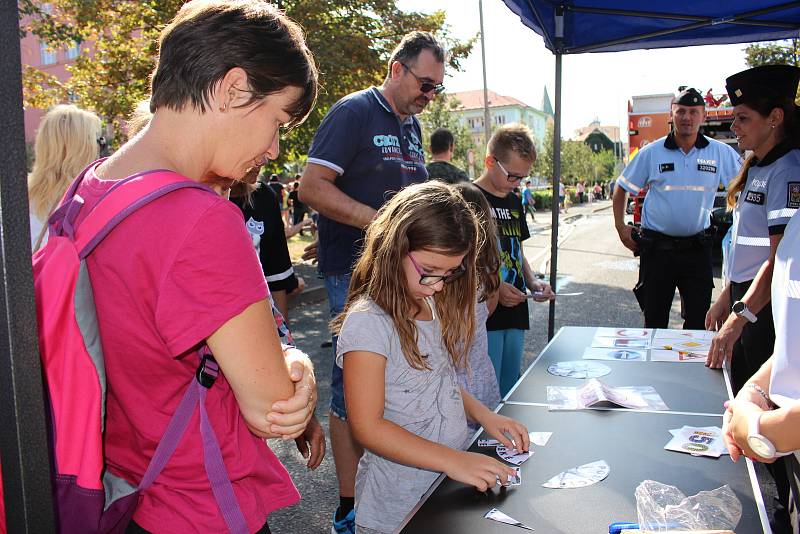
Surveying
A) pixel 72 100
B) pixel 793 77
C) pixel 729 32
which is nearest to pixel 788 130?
pixel 793 77

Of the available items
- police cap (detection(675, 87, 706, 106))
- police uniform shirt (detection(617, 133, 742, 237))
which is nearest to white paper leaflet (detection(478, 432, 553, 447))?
police uniform shirt (detection(617, 133, 742, 237))

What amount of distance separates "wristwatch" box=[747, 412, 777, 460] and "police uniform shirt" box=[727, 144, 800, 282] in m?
1.81

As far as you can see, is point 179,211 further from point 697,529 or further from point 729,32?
point 729,32

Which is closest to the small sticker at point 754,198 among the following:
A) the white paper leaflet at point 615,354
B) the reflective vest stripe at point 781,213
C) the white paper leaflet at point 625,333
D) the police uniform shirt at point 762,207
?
the police uniform shirt at point 762,207

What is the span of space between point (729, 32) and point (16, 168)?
4.86 m

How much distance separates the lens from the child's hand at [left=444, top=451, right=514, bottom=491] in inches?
61.6

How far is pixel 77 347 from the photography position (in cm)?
90

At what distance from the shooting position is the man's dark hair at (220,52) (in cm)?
102

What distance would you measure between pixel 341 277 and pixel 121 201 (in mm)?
1913

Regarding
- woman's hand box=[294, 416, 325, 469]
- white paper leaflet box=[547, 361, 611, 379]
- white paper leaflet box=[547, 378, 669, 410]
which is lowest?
white paper leaflet box=[547, 361, 611, 379]

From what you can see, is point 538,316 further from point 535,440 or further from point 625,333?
point 535,440

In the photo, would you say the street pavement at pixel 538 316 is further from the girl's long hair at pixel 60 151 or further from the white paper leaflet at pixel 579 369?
the girl's long hair at pixel 60 151

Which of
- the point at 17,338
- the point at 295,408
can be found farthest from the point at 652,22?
the point at 17,338

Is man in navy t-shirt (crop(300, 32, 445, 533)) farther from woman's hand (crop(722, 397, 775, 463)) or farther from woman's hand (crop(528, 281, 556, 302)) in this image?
woman's hand (crop(722, 397, 775, 463))
